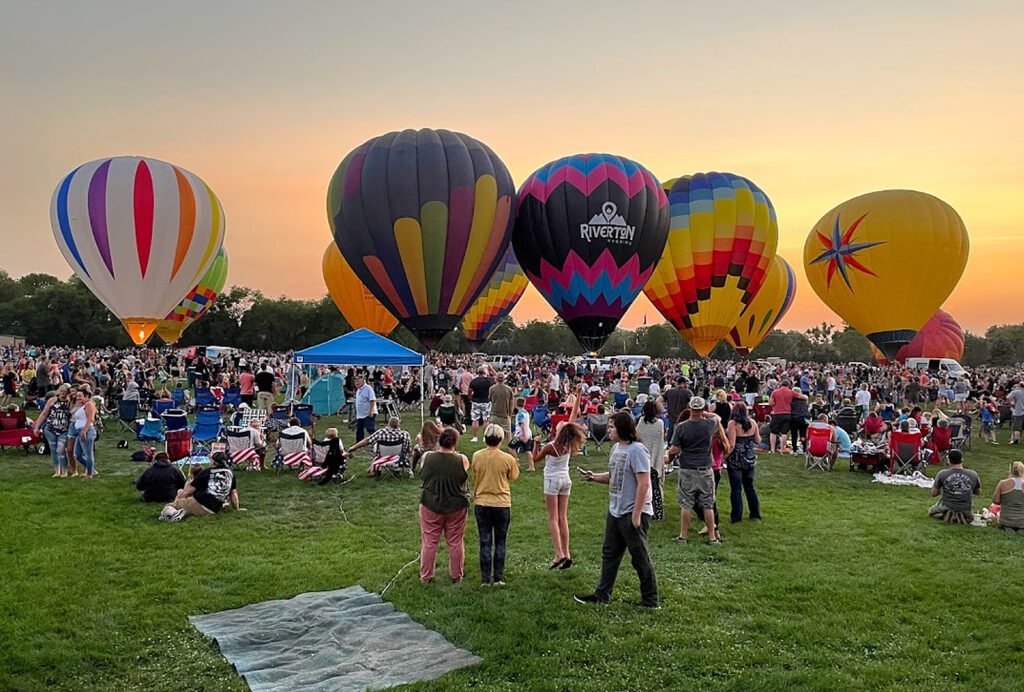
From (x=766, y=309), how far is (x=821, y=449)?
81.9 feet

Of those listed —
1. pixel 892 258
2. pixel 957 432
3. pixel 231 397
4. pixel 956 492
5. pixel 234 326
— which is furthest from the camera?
pixel 234 326

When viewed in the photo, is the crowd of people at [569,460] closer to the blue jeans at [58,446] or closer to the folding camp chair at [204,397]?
the blue jeans at [58,446]

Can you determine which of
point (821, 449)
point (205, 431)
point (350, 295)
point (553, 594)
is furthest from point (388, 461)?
point (350, 295)

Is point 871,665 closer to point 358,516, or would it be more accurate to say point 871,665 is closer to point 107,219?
point 358,516

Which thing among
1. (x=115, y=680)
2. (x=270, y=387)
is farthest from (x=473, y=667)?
(x=270, y=387)

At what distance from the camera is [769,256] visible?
28047 mm

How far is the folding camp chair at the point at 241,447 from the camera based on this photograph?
11508 mm

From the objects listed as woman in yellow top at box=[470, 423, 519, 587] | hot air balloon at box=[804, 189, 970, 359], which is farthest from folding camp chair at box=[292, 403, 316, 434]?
hot air balloon at box=[804, 189, 970, 359]

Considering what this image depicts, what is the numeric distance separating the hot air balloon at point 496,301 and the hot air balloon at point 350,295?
4.17 metres

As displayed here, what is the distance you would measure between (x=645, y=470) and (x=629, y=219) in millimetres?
17127

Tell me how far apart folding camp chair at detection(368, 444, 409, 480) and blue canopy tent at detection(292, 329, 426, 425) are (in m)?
3.28

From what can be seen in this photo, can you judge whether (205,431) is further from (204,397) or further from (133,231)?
(133,231)

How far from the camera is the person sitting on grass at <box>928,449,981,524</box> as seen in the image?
27.2ft

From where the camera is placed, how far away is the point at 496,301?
34844 millimetres
